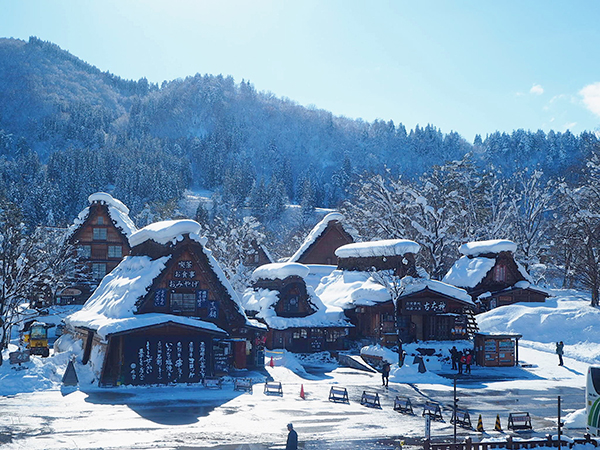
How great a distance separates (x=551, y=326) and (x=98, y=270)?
45.4m

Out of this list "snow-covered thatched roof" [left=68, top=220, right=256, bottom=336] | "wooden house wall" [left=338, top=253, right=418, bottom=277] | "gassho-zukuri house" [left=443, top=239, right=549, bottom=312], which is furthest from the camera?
"gassho-zukuri house" [left=443, top=239, right=549, bottom=312]

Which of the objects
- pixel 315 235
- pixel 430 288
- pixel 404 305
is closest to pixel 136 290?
pixel 404 305

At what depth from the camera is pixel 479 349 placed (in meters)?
44.0

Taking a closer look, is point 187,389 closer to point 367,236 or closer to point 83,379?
point 83,379

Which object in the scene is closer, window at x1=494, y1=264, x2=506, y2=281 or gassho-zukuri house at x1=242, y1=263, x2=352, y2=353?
gassho-zukuri house at x1=242, y1=263, x2=352, y2=353

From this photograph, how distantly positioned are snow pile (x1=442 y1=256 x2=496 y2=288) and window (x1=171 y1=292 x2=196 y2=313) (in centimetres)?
3131

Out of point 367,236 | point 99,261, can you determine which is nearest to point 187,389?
point 99,261

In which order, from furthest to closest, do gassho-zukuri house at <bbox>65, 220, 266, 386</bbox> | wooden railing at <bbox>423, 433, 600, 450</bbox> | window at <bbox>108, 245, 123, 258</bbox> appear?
window at <bbox>108, 245, 123, 258</bbox> → gassho-zukuri house at <bbox>65, 220, 266, 386</bbox> → wooden railing at <bbox>423, 433, 600, 450</bbox>

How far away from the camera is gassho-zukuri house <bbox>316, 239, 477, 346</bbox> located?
4597 cm

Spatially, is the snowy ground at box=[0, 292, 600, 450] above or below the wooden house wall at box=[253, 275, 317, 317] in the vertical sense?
below

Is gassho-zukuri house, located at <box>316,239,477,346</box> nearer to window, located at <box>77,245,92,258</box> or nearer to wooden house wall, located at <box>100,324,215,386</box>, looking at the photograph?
wooden house wall, located at <box>100,324,215,386</box>

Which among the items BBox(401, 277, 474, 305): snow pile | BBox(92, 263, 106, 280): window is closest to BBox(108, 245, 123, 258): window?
BBox(92, 263, 106, 280): window

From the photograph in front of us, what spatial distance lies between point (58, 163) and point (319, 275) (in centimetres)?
12191

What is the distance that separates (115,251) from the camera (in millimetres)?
65375
